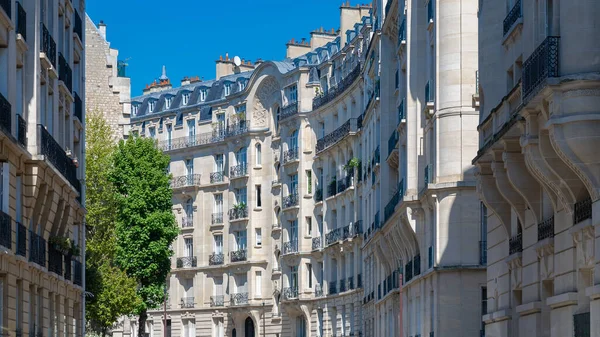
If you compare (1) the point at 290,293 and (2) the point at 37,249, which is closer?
(2) the point at 37,249

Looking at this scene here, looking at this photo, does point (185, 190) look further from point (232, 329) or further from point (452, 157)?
point (452, 157)

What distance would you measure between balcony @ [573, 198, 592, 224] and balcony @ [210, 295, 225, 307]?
74531 mm

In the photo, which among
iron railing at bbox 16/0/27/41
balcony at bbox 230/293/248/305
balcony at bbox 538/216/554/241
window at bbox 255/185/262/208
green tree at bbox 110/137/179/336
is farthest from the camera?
window at bbox 255/185/262/208

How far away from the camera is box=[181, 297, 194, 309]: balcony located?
324 ft

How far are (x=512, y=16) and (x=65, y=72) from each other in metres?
16.2

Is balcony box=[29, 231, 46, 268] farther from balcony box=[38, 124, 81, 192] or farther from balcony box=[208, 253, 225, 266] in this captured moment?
balcony box=[208, 253, 225, 266]

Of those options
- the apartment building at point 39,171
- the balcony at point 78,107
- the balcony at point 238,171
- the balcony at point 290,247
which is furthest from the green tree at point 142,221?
the balcony at point 238,171

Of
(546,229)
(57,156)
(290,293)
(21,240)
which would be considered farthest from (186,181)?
(546,229)

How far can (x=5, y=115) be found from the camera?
92.6ft

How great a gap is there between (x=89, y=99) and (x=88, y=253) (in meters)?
10.5

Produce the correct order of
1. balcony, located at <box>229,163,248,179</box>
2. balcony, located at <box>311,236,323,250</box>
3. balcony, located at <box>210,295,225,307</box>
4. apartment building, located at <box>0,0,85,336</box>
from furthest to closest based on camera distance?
balcony, located at <box>210,295,225,307</box>
balcony, located at <box>229,163,248,179</box>
balcony, located at <box>311,236,323,250</box>
apartment building, located at <box>0,0,85,336</box>

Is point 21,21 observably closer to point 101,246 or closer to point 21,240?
point 21,240

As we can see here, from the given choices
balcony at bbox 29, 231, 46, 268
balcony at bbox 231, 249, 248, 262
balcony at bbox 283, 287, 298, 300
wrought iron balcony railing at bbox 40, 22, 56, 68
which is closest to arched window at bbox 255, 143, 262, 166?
balcony at bbox 231, 249, 248, 262

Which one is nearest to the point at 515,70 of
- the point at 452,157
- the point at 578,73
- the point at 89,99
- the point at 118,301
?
the point at 578,73
